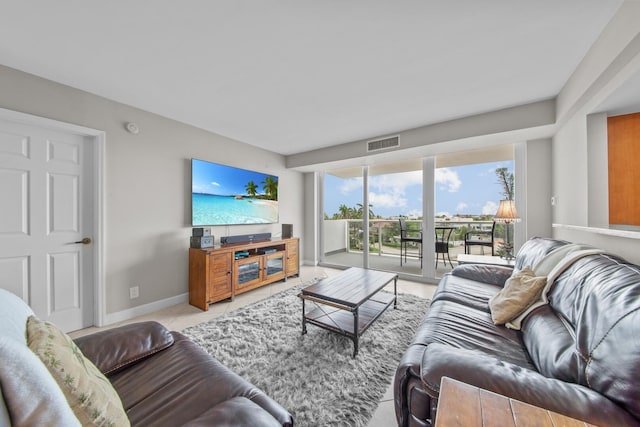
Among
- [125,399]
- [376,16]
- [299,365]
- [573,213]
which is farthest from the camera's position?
[573,213]

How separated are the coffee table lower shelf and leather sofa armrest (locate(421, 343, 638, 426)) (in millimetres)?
901

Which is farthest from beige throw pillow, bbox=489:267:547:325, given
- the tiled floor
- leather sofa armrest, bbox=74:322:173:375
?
leather sofa armrest, bbox=74:322:173:375

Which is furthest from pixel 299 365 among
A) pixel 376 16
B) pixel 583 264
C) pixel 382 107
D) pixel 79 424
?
pixel 382 107

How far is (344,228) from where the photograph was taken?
16.5 ft

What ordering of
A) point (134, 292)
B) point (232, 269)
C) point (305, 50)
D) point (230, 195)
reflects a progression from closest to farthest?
point (305, 50)
point (134, 292)
point (232, 269)
point (230, 195)

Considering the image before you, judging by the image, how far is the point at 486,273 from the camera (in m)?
2.28

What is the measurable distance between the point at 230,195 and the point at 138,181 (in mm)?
1105

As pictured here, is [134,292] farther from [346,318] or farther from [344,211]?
[344,211]

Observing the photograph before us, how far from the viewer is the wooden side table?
0.60 meters

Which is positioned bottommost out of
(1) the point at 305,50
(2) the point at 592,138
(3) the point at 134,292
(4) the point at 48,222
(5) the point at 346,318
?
(5) the point at 346,318

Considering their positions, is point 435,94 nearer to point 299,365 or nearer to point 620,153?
point 620,153

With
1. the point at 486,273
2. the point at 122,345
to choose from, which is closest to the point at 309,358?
the point at 122,345

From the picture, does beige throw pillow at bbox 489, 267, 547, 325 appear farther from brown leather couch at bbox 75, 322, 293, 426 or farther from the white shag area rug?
brown leather couch at bbox 75, 322, 293, 426

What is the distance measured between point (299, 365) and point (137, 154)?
2.76 m
